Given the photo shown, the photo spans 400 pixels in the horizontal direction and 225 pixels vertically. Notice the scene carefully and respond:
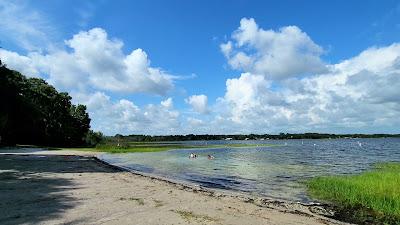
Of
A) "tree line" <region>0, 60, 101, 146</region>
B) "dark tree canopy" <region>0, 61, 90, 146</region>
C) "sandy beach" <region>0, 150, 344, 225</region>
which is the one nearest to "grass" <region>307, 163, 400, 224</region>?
"sandy beach" <region>0, 150, 344, 225</region>

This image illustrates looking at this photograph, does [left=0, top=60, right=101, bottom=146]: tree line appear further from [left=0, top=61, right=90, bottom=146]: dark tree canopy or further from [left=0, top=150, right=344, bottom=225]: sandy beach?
[left=0, top=150, right=344, bottom=225]: sandy beach

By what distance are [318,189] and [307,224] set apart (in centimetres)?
1166

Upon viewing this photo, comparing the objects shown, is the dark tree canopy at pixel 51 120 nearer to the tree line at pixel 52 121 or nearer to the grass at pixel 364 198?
the tree line at pixel 52 121

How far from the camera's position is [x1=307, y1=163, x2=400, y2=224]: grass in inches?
661

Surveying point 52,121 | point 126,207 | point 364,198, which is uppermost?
point 52,121

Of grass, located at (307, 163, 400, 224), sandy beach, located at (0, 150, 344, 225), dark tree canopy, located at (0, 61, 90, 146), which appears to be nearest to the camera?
sandy beach, located at (0, 150, 344, 225)

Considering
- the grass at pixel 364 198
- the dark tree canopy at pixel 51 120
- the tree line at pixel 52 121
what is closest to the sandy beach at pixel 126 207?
the grass at pixel 364 198

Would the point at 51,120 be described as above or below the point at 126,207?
above

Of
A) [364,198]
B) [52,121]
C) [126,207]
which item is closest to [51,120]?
[52,121]

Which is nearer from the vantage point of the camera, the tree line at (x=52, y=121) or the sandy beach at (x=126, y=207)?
the sandy beach at (x=126, y=207)

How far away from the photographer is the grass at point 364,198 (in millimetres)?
16797

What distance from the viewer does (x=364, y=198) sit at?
19781 millimetres

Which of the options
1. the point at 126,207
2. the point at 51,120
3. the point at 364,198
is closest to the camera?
the point at 126,207

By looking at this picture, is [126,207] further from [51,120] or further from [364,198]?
[51,120]
